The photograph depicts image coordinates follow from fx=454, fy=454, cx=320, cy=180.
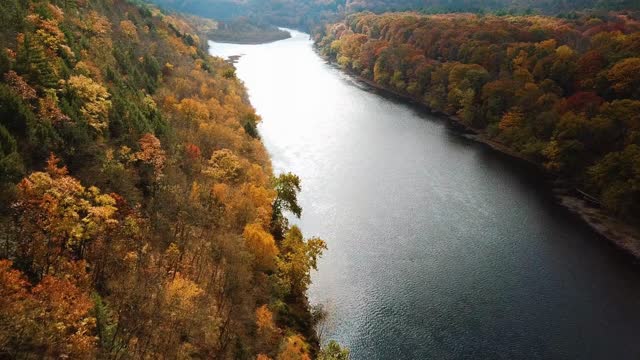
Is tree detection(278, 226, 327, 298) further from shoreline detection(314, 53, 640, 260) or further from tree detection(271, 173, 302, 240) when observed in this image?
shoreline detection(314, 53, 640, 260)

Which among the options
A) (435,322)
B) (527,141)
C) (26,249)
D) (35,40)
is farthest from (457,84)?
(26,249)

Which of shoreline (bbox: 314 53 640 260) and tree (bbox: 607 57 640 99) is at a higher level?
tree (bbox: 607 57 640 99)

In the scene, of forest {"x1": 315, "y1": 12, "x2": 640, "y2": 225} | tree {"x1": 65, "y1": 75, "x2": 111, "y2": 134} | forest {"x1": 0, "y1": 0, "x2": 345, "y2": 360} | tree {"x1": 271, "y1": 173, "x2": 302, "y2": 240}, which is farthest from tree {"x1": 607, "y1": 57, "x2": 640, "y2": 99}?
tree {"x1": 65, "y1": 75, "x2": 111, "y2": 134}

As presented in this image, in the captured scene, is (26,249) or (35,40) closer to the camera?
(26,249)

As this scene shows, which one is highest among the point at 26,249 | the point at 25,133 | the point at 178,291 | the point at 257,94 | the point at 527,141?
the point at 25,133

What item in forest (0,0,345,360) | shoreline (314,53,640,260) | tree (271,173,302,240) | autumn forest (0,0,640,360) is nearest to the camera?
forest (0,0,345,360)

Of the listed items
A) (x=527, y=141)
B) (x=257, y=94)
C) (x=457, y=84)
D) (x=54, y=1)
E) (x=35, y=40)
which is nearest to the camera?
(x=35, y=40)

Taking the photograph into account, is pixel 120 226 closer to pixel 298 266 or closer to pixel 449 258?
pixel 298 266

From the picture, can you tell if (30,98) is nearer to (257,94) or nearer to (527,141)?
(527,141)
